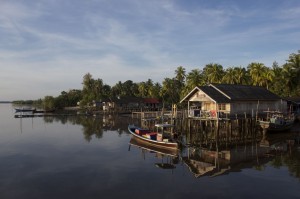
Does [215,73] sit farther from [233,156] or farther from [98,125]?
[233,156]

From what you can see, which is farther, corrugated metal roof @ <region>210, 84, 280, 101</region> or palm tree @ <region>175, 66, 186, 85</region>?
palm tree @ <region>175, 66, 186, 85</region>

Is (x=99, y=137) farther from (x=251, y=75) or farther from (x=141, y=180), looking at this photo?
(x=251, y=75)

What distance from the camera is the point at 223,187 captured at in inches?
683

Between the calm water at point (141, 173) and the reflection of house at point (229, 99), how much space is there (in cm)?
601

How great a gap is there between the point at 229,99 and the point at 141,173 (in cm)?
1726

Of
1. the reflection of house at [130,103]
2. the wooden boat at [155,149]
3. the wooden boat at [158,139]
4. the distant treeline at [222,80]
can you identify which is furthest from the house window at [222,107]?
the reflection of house at [130,103]

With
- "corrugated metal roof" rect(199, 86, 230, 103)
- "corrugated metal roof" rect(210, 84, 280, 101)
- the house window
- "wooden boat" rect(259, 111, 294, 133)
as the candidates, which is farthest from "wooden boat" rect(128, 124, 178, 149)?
"wooden boat" rect(259, 111, 294, 133)

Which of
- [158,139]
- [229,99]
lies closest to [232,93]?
[229,99]

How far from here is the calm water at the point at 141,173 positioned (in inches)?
658

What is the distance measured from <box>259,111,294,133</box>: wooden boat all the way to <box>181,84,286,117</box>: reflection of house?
178 cm

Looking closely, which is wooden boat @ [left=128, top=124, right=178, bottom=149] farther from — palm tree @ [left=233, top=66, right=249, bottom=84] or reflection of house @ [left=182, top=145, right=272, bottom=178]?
palm tree @ [left=233, top=66, right=249, bottom=84]

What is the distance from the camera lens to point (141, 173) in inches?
812

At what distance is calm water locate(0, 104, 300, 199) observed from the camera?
54.9ft

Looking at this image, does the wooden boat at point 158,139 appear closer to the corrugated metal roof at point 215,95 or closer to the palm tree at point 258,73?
the corrugated metal roof at point 215,95
